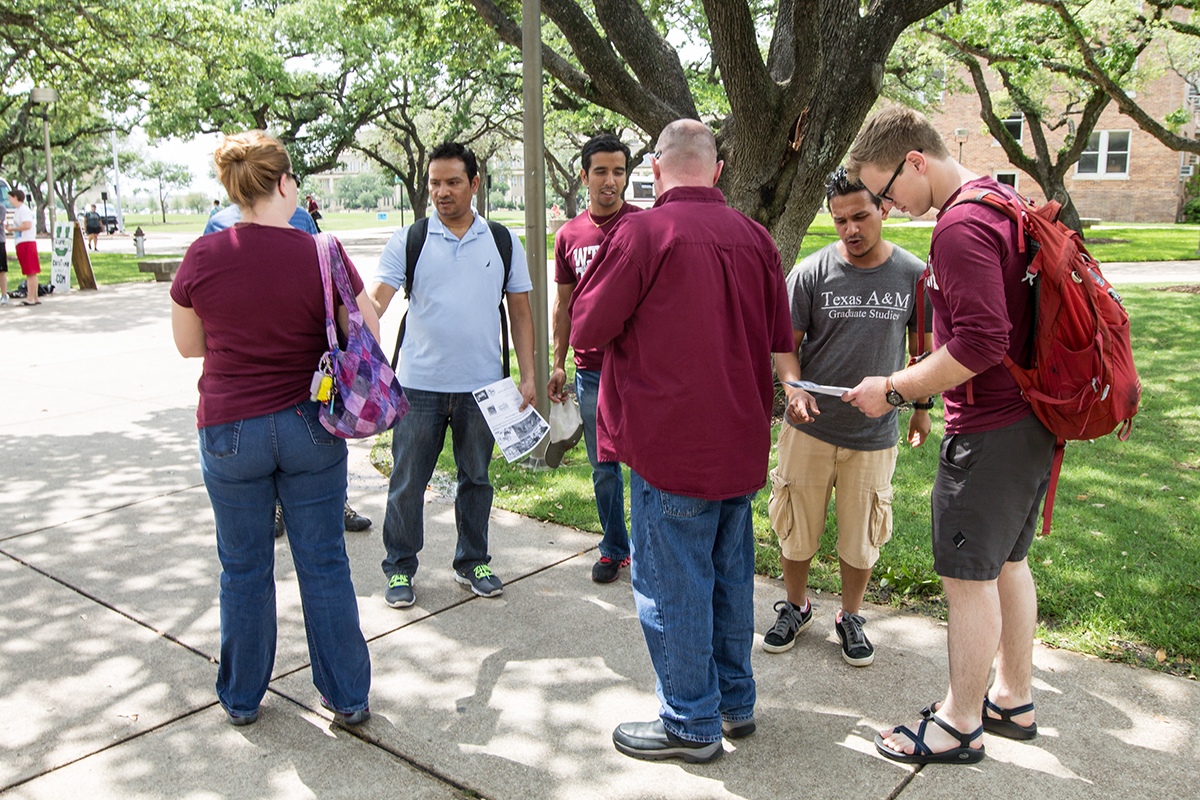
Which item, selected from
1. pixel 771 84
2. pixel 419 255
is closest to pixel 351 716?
pixel 419 255

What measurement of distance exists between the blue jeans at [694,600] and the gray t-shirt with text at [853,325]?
2.42ft

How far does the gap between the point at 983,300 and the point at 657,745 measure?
171 cm

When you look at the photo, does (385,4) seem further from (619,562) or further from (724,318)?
(724,318)

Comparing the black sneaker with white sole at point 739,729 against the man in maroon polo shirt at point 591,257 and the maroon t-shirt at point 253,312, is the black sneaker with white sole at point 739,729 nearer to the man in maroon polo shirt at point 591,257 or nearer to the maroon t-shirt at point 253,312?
the man in maroon polo shirt at point 591,257

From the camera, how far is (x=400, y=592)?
4113 millimetres

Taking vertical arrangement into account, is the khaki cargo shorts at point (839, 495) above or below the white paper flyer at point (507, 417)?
below

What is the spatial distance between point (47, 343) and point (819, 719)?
10601 mm

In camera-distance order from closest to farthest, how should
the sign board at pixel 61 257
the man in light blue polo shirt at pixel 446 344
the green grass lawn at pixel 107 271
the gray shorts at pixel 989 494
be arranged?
the gray shorts at pixel 989 494 < the man in light blue polo shirt at pixel 446 344 < the sign board at pixel 61 257 < the green grass lawn at pixel 107 271

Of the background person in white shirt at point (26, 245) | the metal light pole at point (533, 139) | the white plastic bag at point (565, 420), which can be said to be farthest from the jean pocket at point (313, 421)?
the background person in white shirt at point (26, 245)

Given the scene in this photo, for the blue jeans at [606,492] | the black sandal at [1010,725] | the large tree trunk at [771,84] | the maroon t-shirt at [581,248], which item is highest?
the large tree trunk at [771,84]

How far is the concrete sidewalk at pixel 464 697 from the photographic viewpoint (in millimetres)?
2814

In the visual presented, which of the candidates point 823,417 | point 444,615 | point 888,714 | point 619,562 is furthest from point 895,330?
point 444,615

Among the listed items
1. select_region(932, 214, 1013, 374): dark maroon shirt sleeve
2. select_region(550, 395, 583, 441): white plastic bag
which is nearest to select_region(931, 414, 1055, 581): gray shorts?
select_region(932, 214, 1013, 374): dark maroon shirt sleeve

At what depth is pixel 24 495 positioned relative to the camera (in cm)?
554
